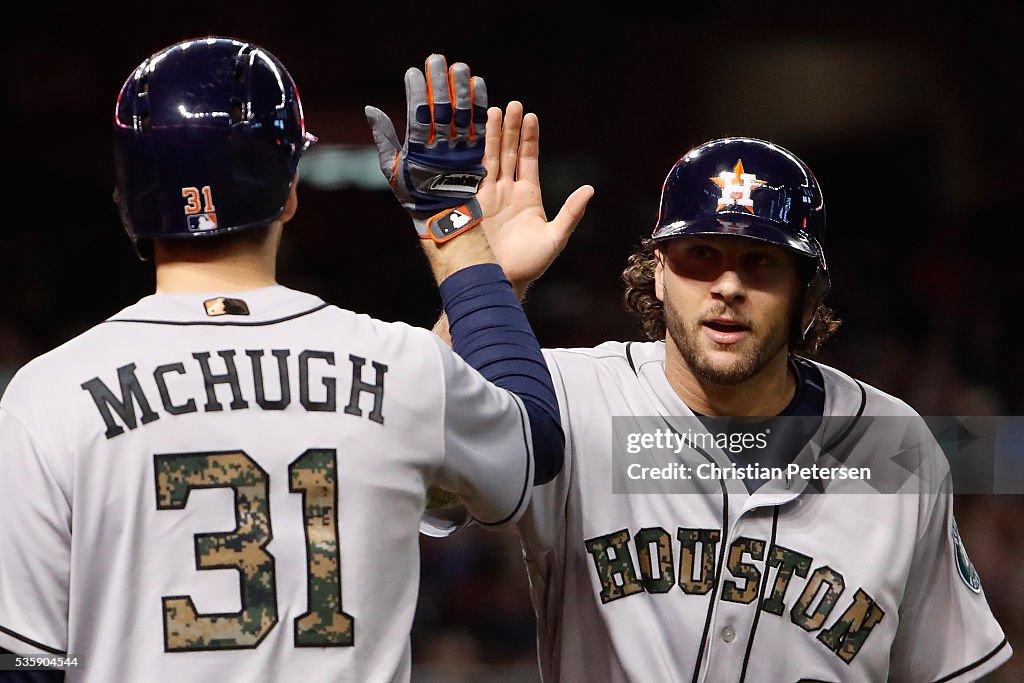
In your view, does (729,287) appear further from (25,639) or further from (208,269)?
(25,639)

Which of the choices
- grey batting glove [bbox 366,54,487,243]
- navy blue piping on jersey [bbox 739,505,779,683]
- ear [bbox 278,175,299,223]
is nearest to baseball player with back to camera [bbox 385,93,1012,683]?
navy blue piping on jersey [bbox 739,505,779,683]

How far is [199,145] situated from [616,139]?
19.2 feet

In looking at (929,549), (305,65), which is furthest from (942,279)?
(929,549)

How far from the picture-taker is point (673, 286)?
2721 millimetres

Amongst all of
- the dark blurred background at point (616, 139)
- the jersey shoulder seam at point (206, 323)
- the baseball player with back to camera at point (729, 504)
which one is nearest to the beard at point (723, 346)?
A: the baseball player with back to camera at point (729, 504)

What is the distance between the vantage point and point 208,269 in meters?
1.80

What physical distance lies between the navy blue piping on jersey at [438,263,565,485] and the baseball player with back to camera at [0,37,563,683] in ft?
0.43

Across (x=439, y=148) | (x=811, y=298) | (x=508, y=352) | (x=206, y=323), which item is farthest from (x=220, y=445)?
(x=811, y=298)

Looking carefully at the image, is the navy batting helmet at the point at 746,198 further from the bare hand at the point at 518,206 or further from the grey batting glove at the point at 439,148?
the grey batting glove at the point at 439,148

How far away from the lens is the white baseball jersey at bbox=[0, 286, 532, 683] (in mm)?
1653

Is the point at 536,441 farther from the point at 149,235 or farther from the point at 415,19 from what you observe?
the point at 415,19

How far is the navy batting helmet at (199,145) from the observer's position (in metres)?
1.78

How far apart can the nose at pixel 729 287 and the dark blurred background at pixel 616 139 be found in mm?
4063

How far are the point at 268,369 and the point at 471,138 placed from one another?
0.66 meters
